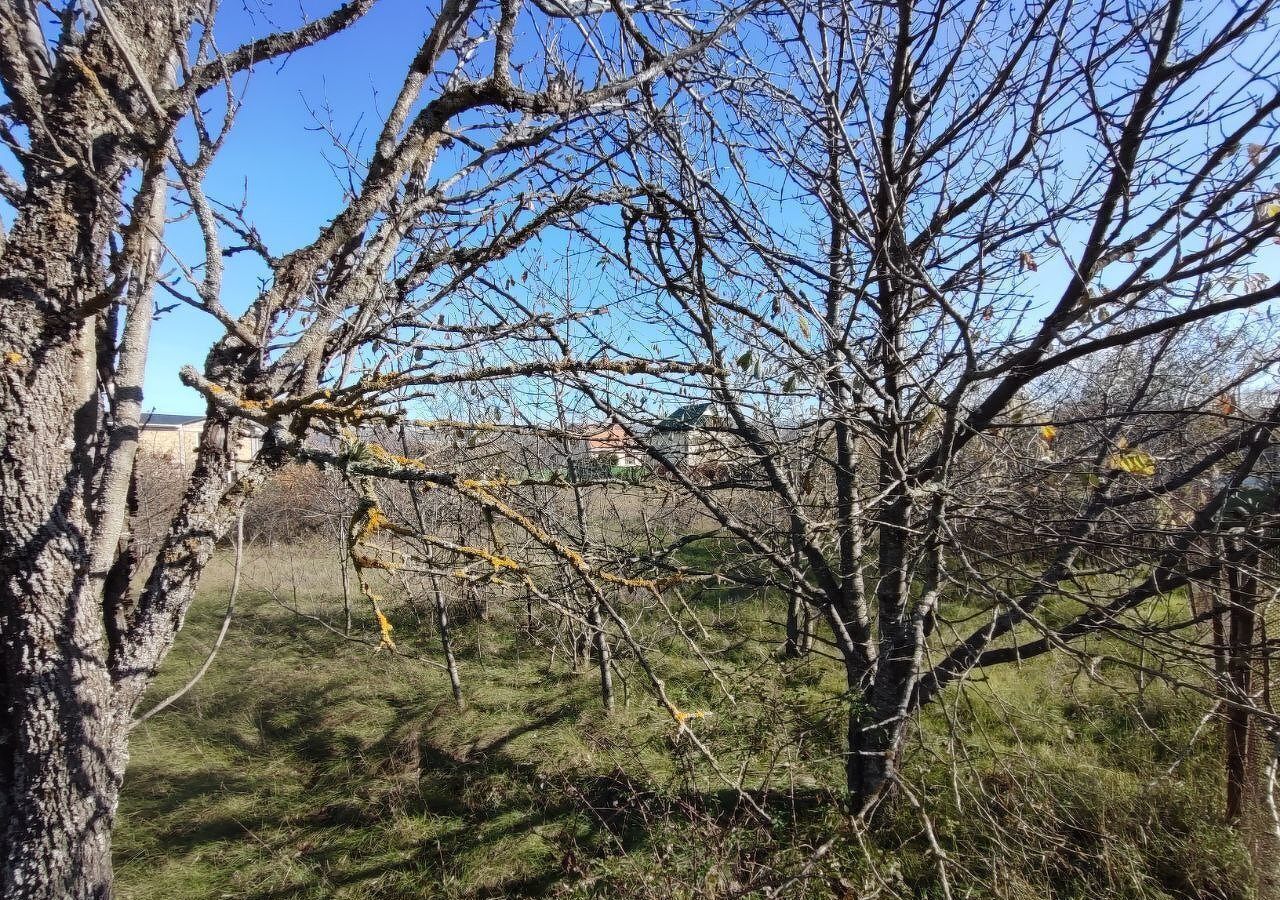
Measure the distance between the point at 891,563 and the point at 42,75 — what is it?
13.6 feet

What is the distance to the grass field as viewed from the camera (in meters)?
3.24

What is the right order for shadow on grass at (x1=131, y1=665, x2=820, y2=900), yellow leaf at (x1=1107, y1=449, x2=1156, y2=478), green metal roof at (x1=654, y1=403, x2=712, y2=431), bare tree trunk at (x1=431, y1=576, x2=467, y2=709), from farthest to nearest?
bare tree trunk at (x1=431, y1=576, x2=467, y2=709) → shadow on grass at (x1=131, y1=665, x2=820, y2=900) → green metal roof at (x1=654, y1=403, x2=712, y2=431) → yellow leaf at (x1=1107, y1=449, x2=1156, y2=478)

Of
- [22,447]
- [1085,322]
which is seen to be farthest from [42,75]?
[1085,322]

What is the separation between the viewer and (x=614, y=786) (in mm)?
5457

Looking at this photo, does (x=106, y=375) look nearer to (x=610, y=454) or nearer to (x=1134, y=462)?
(x=610, y=454)

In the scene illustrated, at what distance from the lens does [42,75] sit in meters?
1.83

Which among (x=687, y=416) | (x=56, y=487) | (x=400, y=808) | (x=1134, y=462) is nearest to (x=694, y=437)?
(x=687, y=416)

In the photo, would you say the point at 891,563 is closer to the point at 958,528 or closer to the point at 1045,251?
the point at 958,528

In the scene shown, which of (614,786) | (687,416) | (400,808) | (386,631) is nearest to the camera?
(386,631)

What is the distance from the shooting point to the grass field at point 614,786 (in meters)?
3.24

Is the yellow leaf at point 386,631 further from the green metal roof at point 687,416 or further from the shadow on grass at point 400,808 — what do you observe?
the shadow on grass at point 400,808

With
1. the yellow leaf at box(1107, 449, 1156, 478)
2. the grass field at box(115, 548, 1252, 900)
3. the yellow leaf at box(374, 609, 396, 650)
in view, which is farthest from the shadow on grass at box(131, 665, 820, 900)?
the yellow leaf at box(1107, 449, 1156, 478)

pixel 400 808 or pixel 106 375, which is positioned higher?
pixel 106 375

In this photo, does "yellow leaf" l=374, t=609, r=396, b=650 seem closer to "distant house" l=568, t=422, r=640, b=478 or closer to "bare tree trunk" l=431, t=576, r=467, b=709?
"distant house" l=568, t=422, r=640, b=478
